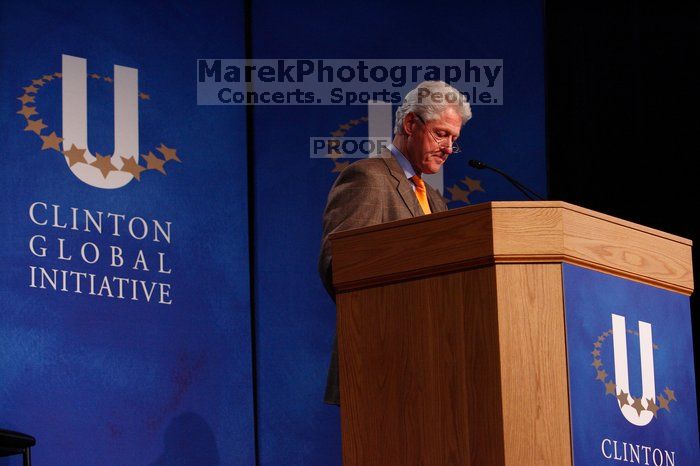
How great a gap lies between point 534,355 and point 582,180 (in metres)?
2.61

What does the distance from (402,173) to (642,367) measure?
1073 mm

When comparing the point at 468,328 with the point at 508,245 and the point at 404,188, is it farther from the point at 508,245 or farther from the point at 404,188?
the point at 404,188

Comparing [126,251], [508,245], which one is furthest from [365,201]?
[126,251]

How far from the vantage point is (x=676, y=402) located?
2760 mm

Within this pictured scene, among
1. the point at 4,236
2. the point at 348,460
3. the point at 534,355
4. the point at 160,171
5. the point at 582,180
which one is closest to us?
the point at 534,355

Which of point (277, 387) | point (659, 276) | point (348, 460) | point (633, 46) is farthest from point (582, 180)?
point (348, 460)

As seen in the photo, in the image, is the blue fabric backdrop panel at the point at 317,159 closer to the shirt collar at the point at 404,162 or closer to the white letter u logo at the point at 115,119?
the white letter u logo at the point at 115,119

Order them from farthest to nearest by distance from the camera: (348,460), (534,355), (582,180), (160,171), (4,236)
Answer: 1. (582,180)
2. (160,171)
3. (4,236)
4. (348,460)
5. (534,355)

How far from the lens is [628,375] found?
8.68 feet

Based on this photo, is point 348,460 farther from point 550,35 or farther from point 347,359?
point 550,35

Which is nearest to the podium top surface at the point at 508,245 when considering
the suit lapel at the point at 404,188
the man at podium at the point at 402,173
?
the man at podium at the point at 402,173

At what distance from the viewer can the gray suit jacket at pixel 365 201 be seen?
3.21m

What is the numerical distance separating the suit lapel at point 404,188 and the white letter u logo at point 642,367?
0.85m

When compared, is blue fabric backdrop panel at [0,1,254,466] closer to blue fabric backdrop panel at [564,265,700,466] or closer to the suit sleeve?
the suit sleeve
